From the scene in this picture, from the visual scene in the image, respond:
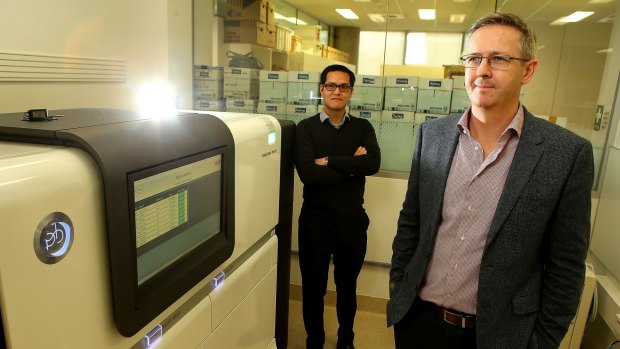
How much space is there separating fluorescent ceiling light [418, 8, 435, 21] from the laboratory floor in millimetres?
2870

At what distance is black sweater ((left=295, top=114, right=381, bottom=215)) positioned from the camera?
2043 millimetres

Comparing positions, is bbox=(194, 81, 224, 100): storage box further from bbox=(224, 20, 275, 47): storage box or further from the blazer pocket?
the blazer pocket

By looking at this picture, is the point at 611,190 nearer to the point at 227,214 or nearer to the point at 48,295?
the point at 227,214

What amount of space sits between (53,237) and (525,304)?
122 cm

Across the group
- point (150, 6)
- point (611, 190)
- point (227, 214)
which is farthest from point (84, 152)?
point (611, 190)

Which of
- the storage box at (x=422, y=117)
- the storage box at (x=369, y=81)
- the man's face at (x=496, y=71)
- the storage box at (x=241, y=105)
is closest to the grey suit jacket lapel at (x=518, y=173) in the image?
the man's face at (x=496, y=71)

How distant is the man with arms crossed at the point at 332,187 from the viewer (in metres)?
2.06

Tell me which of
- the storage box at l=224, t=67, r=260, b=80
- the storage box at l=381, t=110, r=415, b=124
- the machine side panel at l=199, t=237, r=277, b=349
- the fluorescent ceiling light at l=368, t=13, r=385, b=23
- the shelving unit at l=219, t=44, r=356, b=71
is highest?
the fluorescent ceiling light at l=368, t=13, r=385, b=23

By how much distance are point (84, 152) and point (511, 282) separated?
1.16 meters

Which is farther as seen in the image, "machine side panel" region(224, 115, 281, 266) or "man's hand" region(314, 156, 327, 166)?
"man's hand" region(314, 156, 327, 166)

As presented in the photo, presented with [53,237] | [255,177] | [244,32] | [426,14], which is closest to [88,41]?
Result: [255,177]

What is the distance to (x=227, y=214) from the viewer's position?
3.73 ft

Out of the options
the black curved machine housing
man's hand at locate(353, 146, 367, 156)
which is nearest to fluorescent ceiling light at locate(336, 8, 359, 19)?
man's hand at locate(353, 146, 367, 156)

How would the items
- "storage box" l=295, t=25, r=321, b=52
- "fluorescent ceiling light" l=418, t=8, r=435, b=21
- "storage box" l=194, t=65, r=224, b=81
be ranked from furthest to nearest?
"storage box" l=295, t=25, r=321, b=52, "fluorescent ceiling light" l=418, t=8, r=435, b=21, "storage box" l=194, t=65, r=224, b=81
